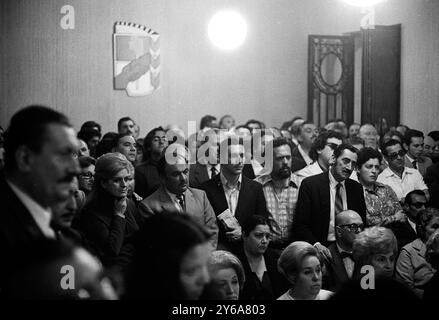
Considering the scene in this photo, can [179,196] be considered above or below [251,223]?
above

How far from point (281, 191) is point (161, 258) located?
3.29m

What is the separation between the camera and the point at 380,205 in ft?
15.9

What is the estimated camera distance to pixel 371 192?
16.2ft

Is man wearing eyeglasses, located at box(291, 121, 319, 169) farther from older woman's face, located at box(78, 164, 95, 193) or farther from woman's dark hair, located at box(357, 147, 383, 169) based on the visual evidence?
older woman's face, located at box(78, 164, 95, 193)

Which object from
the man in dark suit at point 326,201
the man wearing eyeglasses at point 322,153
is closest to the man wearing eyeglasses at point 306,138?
the man wearing eyeglasses at point 322,153

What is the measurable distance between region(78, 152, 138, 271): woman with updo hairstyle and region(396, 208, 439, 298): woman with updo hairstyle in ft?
4.86

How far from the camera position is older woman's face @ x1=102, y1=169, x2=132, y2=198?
3.56m

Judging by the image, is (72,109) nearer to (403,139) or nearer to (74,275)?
(403,139)

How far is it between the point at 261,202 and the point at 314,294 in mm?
1122

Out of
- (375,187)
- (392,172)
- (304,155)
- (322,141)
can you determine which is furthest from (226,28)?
(375,187)

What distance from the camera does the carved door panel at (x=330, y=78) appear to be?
9.92 m

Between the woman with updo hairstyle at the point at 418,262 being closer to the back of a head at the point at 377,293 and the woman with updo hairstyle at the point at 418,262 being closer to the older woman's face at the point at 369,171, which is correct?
the older woman's face at the point at 369,171

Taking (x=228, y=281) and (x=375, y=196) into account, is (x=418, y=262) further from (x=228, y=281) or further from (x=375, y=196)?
(x=228, y=281)

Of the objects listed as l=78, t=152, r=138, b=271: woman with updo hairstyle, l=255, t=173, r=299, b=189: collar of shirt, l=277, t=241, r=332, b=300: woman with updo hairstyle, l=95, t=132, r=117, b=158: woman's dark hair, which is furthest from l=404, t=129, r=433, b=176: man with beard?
l=78, t=152, r=138, b=271: woman with updo hairstyle
